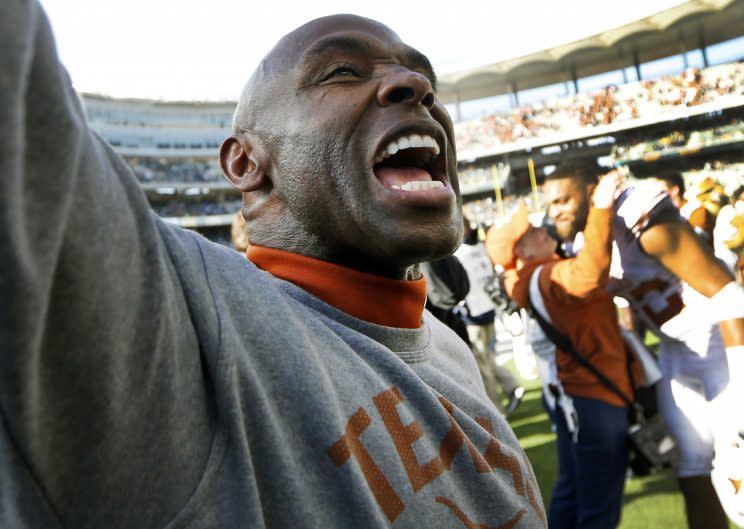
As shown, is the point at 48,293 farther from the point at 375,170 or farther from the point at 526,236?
the point at 526,236

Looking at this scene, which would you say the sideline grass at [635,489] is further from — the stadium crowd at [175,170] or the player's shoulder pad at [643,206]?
the stadium crowd at [175,170]

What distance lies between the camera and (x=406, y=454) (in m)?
0.88

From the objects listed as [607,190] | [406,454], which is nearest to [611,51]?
[607,190]

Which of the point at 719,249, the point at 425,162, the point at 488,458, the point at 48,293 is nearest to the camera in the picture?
the point at 48,293

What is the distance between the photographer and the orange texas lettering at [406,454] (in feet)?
2.70

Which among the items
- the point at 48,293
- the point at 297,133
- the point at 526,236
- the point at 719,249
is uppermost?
the point at 297,133

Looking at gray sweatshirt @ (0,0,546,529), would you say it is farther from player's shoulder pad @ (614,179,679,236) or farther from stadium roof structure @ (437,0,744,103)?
stadium roof structure @ (437,0,744,103)

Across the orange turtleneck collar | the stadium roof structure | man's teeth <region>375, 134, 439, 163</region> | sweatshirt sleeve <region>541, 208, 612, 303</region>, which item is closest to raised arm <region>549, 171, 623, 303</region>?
sweatshirt sleeve <region>541, 208, 612, 303</region>

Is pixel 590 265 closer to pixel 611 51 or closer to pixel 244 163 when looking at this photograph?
pixel 244 163

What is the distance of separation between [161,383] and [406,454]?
0.43 m

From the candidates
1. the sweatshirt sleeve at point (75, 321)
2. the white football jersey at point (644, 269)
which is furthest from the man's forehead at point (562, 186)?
the sweatshirt sleeve at point (75, 321)

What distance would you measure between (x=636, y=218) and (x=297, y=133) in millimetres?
2103

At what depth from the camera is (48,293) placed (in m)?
0.50

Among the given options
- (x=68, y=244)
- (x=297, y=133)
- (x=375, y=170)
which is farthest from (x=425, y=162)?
(x=68, y=244)
